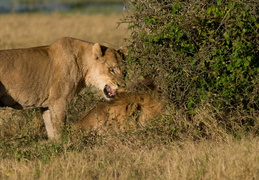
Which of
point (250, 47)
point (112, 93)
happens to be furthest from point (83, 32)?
point (250, 47)

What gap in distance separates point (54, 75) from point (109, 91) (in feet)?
2.45

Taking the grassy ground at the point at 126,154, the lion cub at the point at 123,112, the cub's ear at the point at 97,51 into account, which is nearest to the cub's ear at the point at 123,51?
the cub's ear at the point at 97,51

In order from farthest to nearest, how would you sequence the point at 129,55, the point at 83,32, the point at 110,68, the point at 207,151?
the point at 83,32
the point at 110,68
the point at 129,55
the point at 207,151

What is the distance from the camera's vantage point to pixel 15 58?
6.40 meters

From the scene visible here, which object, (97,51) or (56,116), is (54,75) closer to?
(56,116)

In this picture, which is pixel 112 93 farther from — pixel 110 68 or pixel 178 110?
pixel 178 110

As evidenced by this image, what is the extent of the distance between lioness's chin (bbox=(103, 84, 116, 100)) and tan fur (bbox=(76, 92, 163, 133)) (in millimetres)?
356

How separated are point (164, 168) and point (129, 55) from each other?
1773mm

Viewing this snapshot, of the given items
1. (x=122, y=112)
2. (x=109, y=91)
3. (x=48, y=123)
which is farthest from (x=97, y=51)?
(x=48, y=123)

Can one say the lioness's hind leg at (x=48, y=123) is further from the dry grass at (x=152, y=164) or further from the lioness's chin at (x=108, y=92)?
the dry grass at (x=152, y=164)

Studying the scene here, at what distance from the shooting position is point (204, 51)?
5.75 m

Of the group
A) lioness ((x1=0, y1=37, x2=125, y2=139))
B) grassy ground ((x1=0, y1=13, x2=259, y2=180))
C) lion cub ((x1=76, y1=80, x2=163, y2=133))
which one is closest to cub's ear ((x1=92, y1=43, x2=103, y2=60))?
lioness ((x1=0, y1=37, x2=125, y2=139))

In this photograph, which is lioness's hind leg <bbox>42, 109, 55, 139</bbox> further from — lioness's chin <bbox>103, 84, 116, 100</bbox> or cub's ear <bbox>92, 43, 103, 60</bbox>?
cub's ear <bbox>92, 43, 103, 60</bbox>

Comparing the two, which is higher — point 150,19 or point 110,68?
point 150,19
